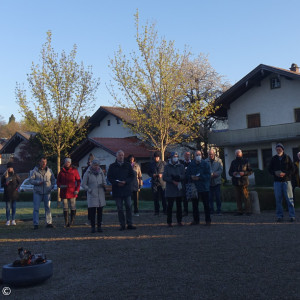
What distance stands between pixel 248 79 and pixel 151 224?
26.8 m

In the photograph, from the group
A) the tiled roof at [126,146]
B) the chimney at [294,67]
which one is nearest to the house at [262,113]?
the tiled roof at [126,146]

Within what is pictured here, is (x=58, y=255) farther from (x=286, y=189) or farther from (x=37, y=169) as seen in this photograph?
(x=286, y=189)

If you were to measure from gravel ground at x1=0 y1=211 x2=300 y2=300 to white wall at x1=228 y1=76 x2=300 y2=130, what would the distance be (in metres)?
27.1

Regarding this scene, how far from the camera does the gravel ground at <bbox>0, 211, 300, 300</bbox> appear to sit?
214 inches

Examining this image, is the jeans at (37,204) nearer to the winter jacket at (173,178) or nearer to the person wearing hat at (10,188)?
the person wearing hat at (10,188)

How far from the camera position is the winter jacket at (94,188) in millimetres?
11539

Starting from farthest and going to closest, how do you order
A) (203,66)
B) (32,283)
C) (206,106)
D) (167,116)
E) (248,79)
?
(203,66), (248,79), (206,106), (167,116), (32,283)

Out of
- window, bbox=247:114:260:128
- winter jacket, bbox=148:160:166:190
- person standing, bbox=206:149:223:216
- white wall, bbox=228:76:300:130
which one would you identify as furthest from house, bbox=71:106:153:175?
person standing, bbox=206:149:223:216

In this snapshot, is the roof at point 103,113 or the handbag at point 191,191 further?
the roof at point 103,113

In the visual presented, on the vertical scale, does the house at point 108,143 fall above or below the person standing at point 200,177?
above

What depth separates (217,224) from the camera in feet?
38.7

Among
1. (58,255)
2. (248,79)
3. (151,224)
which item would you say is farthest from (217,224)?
(248,79)

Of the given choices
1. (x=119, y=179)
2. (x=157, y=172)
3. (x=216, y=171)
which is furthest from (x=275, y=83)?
(x=119, y=179)

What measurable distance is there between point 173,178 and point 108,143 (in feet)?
103
